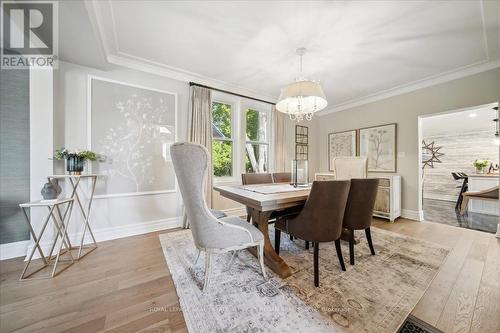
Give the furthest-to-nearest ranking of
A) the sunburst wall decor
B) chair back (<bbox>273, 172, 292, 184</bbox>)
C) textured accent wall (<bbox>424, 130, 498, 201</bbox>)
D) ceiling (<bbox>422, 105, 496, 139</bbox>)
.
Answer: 1. the sunburst wall decor
2. textured accent wall (<bbox>424, 130, 498, 201</bbox>)
3. ceiling (<bbox>422, 105, 496, 139</bbox>)
4. chair back (<bbox>273, 172, 292, 184</bbox>)

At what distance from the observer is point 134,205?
105 inches

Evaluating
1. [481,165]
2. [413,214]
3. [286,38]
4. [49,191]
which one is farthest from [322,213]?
[481,165]

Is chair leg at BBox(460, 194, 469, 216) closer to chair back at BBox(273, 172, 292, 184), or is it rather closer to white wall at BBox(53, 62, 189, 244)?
chair back at BBox(273, 172, 292, 184)

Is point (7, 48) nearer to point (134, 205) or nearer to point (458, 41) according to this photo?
point (134, 205)

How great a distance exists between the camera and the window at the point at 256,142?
12.8 ft

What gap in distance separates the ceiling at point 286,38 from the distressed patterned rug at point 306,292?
252 cm

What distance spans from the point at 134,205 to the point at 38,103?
1566 millimetres

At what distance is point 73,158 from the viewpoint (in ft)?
6.82

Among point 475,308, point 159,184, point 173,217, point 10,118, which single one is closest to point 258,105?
point 159,184

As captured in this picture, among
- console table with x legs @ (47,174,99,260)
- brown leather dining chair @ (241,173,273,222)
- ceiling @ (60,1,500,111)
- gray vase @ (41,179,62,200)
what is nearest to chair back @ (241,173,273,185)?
brown leather dining chair @ (241,173,273,222)

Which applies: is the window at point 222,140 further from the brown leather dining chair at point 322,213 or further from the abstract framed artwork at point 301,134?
the brown leather dining chair at point 322,213

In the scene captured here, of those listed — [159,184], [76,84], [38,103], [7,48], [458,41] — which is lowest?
[159,184]

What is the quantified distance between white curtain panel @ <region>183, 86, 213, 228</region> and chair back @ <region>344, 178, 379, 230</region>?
2.10 meters

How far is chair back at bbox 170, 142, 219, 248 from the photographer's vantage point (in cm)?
129
